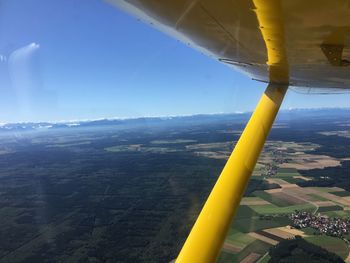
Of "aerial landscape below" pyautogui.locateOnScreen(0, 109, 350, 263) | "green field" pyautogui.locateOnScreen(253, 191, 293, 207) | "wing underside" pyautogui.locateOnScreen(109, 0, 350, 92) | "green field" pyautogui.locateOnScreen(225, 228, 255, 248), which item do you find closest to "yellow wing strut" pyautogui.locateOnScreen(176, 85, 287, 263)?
"wing underside" pyautogui.locateOnScreen(109, 0, 350, 92)

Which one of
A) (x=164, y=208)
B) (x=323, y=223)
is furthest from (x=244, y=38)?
(x=164, y=208)

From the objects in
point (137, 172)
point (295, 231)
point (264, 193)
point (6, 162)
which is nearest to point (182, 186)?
point (264, 193)

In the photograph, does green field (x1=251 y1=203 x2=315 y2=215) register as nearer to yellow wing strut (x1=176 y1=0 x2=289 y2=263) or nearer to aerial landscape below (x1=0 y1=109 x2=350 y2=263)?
aerial landscape below (x1=0 y1=109 x2=350 y2=263)

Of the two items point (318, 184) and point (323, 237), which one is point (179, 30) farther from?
point (318, 184)

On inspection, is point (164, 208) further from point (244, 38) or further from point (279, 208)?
point (244, 38)

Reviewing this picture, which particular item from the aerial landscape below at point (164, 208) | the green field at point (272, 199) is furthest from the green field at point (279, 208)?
the green field at point (272, 199)
